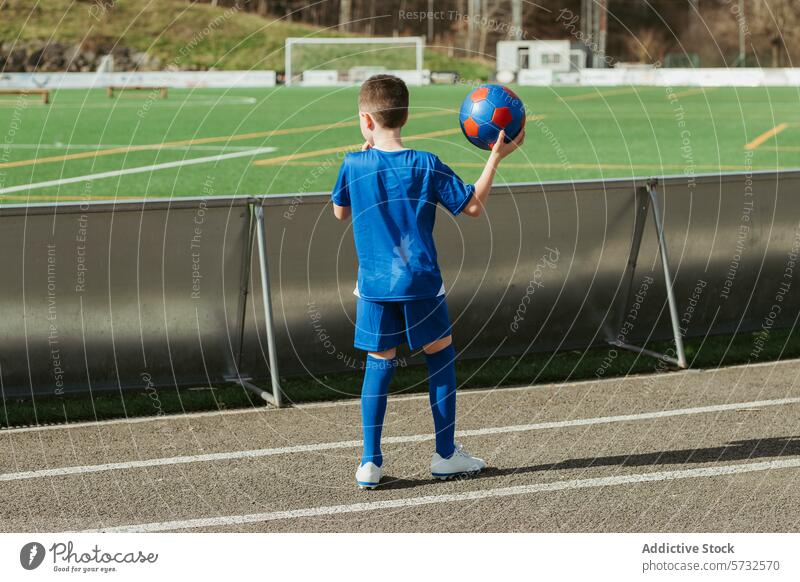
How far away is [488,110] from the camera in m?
6.47

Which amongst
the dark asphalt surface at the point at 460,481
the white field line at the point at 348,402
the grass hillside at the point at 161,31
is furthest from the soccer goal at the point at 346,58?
the dark asphalt surface at the point at 460,481

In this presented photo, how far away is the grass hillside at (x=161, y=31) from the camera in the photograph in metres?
87.1

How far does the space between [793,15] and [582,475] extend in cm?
9843

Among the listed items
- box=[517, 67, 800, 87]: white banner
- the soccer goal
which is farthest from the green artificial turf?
the soccer goal

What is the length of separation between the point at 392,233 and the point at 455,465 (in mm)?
1277

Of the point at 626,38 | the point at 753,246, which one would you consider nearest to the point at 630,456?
the point at 753,246

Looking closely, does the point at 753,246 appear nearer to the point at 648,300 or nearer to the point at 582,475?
the point at 648,300

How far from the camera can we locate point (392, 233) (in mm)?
6035

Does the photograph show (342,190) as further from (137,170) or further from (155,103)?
(155,103)

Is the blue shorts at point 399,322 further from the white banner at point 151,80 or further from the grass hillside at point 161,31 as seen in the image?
the grass hillside at point 161,31

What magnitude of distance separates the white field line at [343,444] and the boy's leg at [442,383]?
0.87m

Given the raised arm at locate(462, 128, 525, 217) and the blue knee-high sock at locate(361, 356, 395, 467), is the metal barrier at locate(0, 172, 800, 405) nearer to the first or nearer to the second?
the blue knee-high sock at locate(361, 356, 395, 467)

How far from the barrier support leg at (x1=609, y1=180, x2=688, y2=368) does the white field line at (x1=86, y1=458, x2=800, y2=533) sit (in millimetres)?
2540

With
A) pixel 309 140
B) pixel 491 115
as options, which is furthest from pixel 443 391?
pixel 309 140
